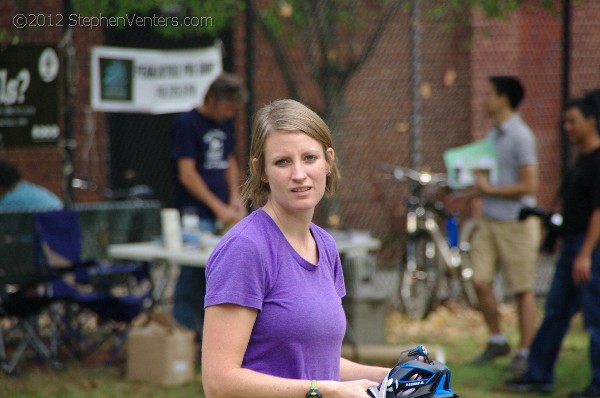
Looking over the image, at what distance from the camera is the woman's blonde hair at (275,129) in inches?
112

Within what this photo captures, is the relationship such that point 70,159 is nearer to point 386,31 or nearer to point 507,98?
point 507,98

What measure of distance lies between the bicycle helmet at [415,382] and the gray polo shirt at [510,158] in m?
5.72

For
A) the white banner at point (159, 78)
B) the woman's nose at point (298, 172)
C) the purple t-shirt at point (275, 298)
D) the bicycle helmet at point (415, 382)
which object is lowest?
the bicycle helmet at point (415, 382)

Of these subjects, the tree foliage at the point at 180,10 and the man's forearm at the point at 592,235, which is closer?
the man's forearm at the point at 592,235

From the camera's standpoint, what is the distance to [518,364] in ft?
26.0

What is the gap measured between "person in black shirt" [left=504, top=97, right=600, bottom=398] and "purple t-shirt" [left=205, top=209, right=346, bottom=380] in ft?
14.6

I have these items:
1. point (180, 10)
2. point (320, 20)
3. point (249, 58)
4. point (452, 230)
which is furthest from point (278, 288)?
point (180, 10)

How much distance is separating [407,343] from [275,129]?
659cm

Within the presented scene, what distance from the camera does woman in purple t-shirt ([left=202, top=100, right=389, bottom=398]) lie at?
2.68m

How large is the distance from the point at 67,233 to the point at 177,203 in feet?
3.18

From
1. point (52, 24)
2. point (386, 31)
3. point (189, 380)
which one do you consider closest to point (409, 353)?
point (189, 380)

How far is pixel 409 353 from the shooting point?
2811 millimetres

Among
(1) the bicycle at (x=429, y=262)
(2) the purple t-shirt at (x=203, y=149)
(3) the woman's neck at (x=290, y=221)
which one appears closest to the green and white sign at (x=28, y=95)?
(2) the purple t-shirt at (x=203, y=149)

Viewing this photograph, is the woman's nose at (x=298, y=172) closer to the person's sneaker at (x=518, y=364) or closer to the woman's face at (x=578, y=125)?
the woman's face at (x=578, y=125)
